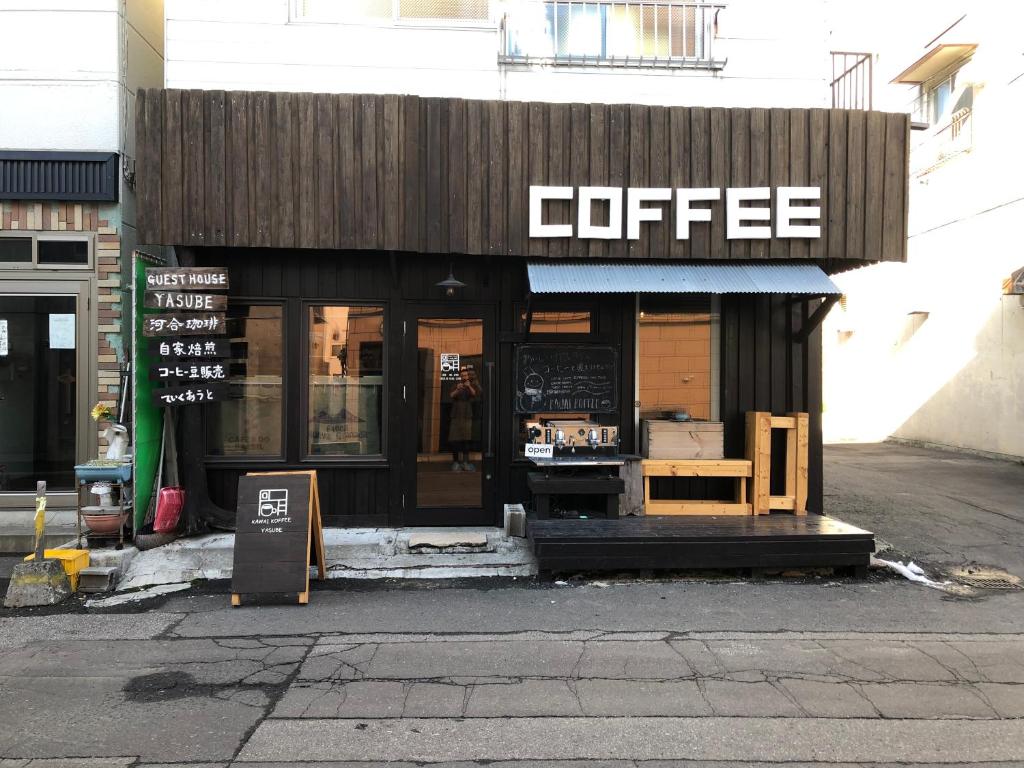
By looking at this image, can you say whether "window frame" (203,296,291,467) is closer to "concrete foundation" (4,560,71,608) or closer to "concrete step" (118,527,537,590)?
"concrete step" (118,527,537,590)

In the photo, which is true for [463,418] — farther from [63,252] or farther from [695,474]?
[63,252]

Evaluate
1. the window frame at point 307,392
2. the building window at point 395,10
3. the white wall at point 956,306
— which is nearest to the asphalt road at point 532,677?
the window frame at point 307,392

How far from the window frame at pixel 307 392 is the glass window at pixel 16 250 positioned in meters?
3.12

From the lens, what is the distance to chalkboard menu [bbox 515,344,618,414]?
848cm

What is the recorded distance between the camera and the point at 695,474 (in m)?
8.20

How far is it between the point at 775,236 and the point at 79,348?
7.82m

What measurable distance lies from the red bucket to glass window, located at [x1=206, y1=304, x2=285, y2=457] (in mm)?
836

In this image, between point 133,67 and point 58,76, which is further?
point 133,67

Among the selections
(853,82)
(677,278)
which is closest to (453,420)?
(677,278)

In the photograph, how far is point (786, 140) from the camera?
8.09 meters

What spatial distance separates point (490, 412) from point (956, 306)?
44.8ft

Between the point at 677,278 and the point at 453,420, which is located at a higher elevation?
the point at 677,278

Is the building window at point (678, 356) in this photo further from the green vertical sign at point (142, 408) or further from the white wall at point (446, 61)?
the green vertical sign at point (142, 408)

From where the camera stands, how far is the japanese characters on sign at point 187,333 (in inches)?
292
